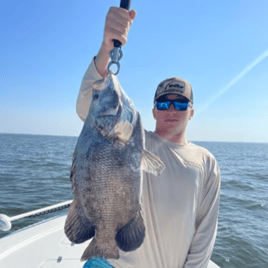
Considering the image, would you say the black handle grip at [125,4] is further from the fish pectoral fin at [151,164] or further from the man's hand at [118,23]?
the fish pectoral fin at [151,164]

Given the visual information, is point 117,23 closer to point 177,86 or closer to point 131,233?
point 177,86

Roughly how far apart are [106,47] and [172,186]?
1387 millimetres

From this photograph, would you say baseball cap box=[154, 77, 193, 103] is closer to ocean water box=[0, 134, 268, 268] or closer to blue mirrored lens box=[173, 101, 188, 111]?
blue mirrored lens box=[173, 101, 188, 111]

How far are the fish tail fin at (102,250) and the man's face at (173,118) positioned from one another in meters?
1.46

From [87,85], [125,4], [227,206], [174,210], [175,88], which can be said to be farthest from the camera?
[227,206]

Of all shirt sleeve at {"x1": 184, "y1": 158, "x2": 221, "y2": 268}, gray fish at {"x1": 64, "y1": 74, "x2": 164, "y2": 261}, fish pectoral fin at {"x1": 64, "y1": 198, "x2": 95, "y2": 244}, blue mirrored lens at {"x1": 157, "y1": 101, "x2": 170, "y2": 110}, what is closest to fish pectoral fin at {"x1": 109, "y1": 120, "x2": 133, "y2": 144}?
gray fish at {"x1": 64, "y1": 74, "x2": 164, "y2": 261}

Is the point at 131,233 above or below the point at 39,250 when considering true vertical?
above

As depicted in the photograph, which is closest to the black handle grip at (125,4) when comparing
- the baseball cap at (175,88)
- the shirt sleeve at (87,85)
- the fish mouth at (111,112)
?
the shirt sleeve at (87,85)

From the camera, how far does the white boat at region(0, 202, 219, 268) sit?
12.2 ft

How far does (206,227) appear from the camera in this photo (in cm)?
235

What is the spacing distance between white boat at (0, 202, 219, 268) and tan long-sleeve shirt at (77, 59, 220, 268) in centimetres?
239

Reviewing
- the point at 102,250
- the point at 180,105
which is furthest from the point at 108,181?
the point at 180,105

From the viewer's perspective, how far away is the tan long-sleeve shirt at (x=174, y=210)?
2.01 meters

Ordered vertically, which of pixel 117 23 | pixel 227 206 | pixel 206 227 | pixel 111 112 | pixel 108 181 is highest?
pixel 117 23
